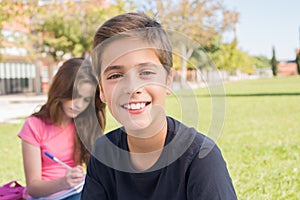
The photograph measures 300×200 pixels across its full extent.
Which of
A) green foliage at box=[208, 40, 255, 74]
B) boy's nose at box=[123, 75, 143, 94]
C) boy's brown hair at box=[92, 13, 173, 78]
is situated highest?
boy's brown hair at box=[92, 13, 173, 78]

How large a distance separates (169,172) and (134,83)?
315mm

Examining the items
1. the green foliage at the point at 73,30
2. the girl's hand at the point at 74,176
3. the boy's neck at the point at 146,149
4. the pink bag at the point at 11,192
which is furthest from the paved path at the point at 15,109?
the boy's neck at the point at 146,149

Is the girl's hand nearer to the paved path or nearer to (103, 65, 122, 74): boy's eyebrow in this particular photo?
(103, 65, 122, 74): boy's eyebrow

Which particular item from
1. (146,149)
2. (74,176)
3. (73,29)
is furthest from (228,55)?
(146,149)

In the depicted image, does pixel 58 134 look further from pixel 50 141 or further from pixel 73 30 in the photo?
pixel 73 30

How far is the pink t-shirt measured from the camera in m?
2.47

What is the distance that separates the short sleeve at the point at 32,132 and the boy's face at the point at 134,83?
4.07ft

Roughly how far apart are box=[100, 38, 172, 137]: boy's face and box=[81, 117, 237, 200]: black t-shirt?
119 millimetres

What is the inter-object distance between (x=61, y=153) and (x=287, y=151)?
3.40 m

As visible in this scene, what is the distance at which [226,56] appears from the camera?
50875 millimetres

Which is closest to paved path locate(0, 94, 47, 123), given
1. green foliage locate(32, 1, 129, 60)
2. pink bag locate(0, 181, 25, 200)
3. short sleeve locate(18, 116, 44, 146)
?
green foliage locate(32, 1, 129, 60)

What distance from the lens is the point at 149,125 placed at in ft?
4.42

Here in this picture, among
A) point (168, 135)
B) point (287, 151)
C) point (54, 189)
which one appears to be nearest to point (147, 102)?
point (168, 135)

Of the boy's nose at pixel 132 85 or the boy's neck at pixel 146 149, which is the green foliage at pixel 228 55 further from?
the boy's nose at pixel 132 85
